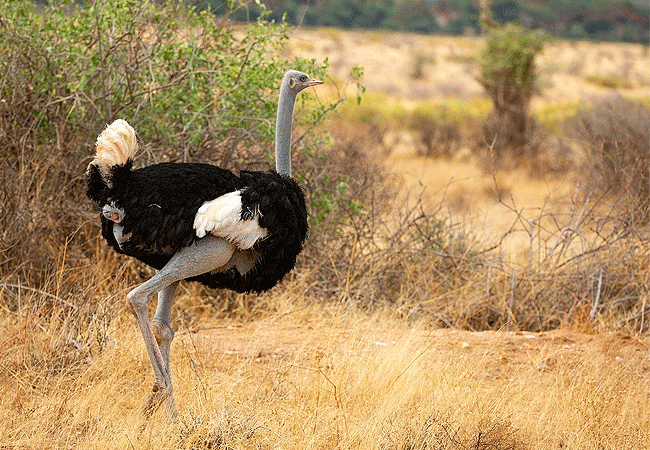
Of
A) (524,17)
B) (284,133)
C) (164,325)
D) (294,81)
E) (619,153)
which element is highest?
(294,81)

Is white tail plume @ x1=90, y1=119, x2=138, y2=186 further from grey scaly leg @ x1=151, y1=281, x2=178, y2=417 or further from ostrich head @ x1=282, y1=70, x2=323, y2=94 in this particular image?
ostrich head @ x1=282, y1=70, x2=323, y2=94

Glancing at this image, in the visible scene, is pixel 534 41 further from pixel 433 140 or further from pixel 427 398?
pixel 427 398

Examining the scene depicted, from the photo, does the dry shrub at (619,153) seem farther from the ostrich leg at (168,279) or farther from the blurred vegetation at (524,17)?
the blurred vegetation at (524,17)

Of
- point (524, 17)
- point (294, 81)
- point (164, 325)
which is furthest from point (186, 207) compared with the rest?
point (524, 17)

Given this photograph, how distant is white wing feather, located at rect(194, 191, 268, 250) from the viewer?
3.76 meters

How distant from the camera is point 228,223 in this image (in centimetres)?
376

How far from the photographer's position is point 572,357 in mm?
5371

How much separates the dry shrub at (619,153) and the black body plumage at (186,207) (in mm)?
3336

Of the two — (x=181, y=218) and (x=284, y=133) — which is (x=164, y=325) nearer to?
(x=181, y=218)

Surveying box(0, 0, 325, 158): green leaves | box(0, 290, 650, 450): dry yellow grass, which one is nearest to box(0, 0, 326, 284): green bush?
box(0, 0, 325, 158): green leaves

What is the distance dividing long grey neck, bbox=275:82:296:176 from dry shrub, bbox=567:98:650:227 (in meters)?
3.01

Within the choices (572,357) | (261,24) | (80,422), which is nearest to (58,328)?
(80,422)

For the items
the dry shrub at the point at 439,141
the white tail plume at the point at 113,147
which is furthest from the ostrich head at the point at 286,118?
the dry shrub at the point at 439,141

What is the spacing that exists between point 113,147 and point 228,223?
1.88ft
